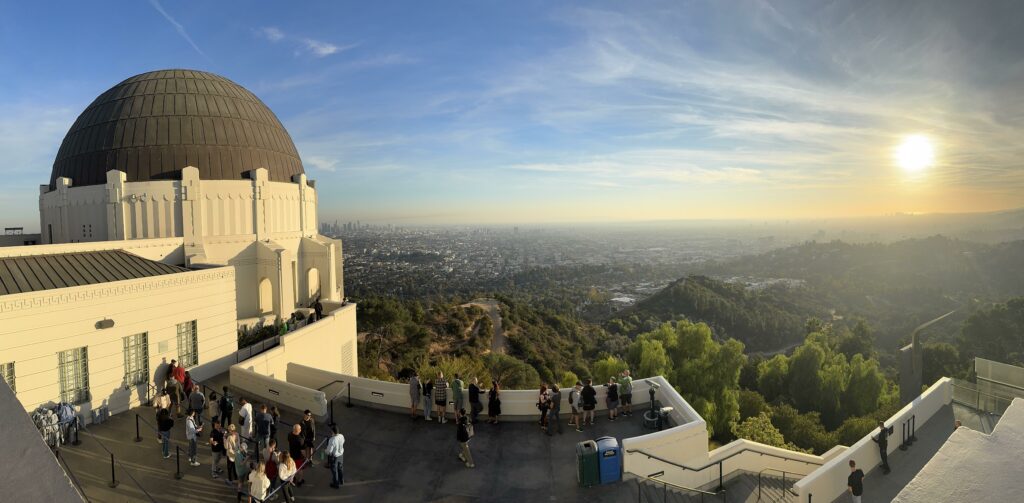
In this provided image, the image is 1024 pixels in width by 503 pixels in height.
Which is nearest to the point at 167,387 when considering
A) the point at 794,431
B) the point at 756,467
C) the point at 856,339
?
the point at 756,467

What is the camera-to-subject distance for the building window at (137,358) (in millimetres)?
14648

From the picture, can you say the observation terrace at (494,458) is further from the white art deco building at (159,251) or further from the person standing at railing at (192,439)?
the white art deco building at (159,251)

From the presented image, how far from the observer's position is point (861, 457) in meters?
13.3

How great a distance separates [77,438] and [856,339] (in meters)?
71.9

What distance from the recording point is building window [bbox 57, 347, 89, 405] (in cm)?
1301

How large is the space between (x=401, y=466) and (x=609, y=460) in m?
4.96

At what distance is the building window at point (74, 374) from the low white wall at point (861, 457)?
61.5 feet

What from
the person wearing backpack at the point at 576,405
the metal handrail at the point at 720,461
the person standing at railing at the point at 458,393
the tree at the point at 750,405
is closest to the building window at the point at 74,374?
the person standing at railing at the point at 458,393

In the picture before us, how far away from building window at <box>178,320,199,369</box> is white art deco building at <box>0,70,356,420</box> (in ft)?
0.12

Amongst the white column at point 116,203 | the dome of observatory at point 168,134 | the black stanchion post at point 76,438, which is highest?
the dome of observatory at point 168,134

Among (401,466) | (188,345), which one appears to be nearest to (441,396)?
(401,466)

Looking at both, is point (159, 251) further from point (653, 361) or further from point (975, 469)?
point (653, 361)

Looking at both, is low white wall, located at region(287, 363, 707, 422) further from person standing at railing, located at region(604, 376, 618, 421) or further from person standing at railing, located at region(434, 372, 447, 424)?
person standing at railing, located at region(434, 372, 447, 424)

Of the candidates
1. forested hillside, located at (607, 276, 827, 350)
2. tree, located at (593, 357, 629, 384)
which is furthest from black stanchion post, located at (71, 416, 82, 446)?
forested hillside, located at (607, 276, 827, 350)
